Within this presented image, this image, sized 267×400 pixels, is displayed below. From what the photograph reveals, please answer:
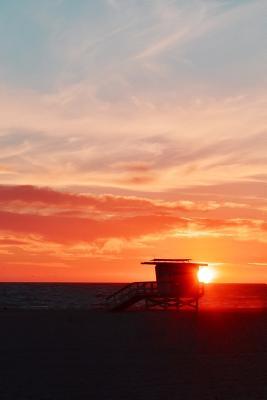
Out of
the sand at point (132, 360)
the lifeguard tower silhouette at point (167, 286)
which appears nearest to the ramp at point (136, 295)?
the lifeguard tower silhouette at point (167, 286)

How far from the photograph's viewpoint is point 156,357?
23266 mm

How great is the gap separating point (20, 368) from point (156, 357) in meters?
5.00

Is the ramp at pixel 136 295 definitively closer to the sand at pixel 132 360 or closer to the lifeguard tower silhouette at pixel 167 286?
the lifeguard tower silhouette at pixel 167 286

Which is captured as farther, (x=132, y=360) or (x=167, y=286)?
(x=167, y=286)

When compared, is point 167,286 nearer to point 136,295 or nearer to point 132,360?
point 136,295

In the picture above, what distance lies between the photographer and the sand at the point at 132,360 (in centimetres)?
1719

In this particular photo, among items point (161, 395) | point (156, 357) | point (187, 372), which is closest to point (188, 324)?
point (156, 357)

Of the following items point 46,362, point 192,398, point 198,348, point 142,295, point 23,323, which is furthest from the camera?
point 142,295

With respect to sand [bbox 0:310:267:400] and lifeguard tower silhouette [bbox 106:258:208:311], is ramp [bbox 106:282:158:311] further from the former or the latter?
sand [bbox 0:310:267:400]

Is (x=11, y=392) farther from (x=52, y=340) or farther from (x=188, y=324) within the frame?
(x=188, y=324)

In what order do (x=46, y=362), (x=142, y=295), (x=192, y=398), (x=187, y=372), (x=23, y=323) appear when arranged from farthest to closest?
(x=142, y=295) < (x=23, y=323) < (x=46, y=362) < (x=187, y=372) < (x=192, y=398)

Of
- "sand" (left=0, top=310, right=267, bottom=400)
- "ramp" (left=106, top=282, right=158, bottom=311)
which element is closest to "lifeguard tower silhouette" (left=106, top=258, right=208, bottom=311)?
"ramp" (left=106, top=282, right=158, bottom=311)

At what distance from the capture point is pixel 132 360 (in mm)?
22547

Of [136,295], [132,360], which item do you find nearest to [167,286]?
[136,295]
